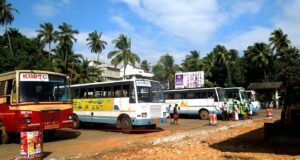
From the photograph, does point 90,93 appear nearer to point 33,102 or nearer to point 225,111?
point 33,102

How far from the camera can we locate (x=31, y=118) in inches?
512

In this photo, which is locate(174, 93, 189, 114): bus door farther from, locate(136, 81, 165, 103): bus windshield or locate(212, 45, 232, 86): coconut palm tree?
locate(212, 45, 232, 86): coconut palm tree

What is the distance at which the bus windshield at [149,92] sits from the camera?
55.5ft

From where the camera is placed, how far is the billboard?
39.0 metres

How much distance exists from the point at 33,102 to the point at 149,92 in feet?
21.1

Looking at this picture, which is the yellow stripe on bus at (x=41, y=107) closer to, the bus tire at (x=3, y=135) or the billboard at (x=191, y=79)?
the bus tire at (x=3, y=135)

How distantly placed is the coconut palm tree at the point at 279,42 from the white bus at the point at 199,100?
3932 cm

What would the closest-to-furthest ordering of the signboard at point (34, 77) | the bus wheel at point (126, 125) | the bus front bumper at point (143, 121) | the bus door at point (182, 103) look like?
the signboard at point (34, 77) → the bus front bumper at point (143, 121) → the bus wheel at point (126, 125) → the bus door at point (182, 103)

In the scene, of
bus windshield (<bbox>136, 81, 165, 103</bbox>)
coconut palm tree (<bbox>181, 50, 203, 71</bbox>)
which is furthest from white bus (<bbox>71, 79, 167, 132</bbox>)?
coconut palm tree (<bbox>181, 50, 203, 71</bbox>)

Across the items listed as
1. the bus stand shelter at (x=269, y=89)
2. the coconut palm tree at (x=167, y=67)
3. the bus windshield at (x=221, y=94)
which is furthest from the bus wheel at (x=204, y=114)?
the coconut palm tree at (x=167, y=67)

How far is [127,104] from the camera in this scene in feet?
56.3

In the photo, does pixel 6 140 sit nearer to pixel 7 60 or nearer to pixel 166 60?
pixel 7 60

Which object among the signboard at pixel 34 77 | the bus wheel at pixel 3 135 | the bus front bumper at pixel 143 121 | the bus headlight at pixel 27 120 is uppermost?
the signboard at pixel 34 77

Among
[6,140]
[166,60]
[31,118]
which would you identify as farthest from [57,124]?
[166,60]
